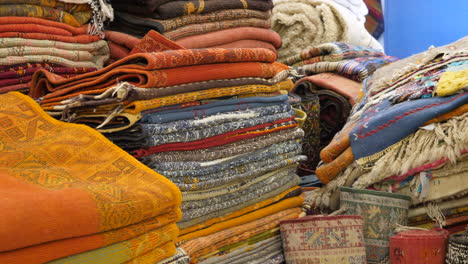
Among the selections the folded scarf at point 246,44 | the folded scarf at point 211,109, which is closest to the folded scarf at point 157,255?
the folded scarf at point 211,109

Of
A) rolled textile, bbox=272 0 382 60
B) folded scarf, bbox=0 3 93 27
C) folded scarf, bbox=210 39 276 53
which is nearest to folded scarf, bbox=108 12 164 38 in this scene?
folded scarf, bbox=0 3 93 27

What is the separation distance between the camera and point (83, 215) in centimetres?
92

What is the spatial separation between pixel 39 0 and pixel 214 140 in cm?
56

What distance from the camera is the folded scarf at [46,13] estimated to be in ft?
4.73

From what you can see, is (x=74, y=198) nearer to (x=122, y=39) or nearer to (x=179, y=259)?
(x=179, y=259)

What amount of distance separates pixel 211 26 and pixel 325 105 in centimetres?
58

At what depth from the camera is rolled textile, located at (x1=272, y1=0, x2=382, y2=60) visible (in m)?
2.55

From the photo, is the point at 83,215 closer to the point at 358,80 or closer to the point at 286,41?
the point at 358,80

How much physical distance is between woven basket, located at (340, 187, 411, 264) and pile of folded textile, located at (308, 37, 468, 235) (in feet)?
0.16

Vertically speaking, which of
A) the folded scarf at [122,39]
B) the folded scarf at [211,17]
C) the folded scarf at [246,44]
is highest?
the folded scarf at [211,17]

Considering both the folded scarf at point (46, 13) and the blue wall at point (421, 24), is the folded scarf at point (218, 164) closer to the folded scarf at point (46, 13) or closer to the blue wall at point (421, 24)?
the folded scarf at point (46, 13)

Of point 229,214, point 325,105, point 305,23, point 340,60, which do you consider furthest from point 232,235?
point 305,23

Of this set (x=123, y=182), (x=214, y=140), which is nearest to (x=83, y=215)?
(x=123, y=182)

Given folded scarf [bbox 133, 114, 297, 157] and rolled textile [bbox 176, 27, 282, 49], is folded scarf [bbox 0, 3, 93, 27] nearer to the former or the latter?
rolled textile [bbox 176, 27, 282, 49]
